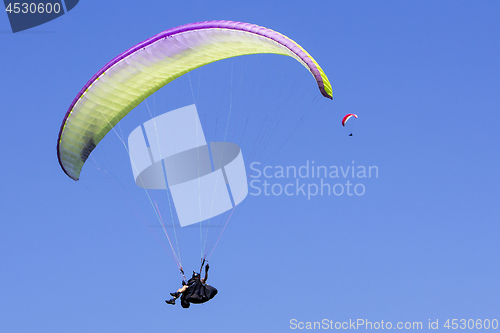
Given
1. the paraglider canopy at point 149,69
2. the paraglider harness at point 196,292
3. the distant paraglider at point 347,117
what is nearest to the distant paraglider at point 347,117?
the distant paraglider at point 347,117

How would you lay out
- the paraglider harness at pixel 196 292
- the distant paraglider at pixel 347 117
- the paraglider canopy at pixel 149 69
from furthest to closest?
the distant paraglider at pixel 347 117, the paraglider harness at pixel 196 292, the paraglider canopy at pixel 149 69

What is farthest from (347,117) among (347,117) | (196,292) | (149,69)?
(196,292)

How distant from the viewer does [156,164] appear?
84.7ft

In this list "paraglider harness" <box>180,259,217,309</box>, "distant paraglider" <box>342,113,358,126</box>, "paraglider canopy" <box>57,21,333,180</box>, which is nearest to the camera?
"paraglider canopy" <box>57,21,333,180</box>

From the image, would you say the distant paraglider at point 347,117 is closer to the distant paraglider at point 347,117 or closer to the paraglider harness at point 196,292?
the distant paraglider at point 347,117

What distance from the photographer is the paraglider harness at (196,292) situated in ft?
67.8

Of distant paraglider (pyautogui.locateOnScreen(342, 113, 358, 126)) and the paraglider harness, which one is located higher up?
distant paraglider (pyautogui.locateOnScreen(342, 113, 358, 126))

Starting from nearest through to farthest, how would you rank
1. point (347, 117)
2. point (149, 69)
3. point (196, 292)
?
point (196, 292)
point (149, 69)
point (347, 117)

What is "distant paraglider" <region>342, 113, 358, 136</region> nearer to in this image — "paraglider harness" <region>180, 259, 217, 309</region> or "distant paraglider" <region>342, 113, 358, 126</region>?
"distant paraglider" <region>342, 113, 358, 126</region>

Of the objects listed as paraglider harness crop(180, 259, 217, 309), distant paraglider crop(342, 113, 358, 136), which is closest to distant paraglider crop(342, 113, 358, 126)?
distant paraglider crop(342, 113, 358, 136)

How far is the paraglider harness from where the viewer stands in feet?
67.8

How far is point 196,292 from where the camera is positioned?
20656 mm

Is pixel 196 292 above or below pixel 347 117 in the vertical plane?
below

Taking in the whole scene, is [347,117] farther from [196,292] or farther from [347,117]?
[196,292]
